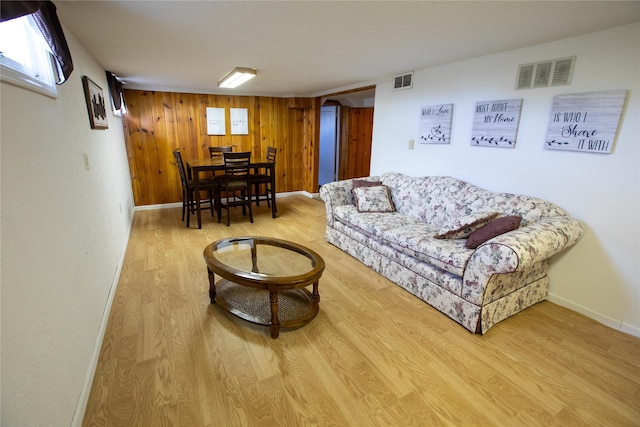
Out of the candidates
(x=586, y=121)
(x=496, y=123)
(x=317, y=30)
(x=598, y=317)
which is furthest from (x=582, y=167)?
(x=317, y=30)

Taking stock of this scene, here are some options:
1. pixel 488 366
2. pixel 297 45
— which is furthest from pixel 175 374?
pixel 297 45

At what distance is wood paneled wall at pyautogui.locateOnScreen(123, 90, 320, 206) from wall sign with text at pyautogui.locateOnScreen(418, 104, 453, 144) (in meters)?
2.72

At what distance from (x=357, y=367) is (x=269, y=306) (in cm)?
83

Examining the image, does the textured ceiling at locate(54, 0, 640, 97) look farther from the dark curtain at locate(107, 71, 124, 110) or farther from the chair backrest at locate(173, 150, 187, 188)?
the chair backrest at locate(173, 150, 187, 188)

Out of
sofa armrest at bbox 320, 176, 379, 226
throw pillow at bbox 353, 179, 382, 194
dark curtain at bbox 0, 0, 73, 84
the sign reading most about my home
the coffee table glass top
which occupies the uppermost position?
dark curtain at bbox 0, 0, 73, 84

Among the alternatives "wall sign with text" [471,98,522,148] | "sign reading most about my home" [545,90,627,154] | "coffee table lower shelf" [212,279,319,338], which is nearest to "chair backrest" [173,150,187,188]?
"coffee table lower shelf" [212,279,319,338]

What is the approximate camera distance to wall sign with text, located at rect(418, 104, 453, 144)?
10.6 feet

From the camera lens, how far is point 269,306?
7.64 ft

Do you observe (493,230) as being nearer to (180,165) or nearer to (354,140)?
(180,165)

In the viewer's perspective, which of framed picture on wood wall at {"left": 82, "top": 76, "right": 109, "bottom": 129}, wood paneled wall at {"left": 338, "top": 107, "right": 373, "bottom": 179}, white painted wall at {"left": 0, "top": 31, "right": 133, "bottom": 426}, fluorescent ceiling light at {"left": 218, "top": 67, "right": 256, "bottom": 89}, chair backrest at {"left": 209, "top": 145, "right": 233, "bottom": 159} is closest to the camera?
white painted wall at {"left": 0, "top": 31, "right": 133, "bottom": 426}

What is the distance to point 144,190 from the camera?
5082 mm

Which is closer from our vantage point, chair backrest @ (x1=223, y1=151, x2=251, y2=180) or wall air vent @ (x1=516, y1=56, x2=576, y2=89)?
wall air vent @ (x1=516, y1=56, x2=576, y2=89)

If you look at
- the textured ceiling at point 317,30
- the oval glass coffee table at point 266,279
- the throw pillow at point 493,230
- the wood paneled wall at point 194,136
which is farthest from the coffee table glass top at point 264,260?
the wood paneled wall at point 194,136

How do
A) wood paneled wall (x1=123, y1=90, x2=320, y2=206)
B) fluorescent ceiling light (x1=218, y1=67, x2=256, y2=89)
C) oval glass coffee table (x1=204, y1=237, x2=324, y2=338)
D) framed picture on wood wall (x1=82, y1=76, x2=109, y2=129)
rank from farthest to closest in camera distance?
wood paneled wall (x1=123, y1=90, x2=320, y2=206)
fluorescent ceiling light (x1=218, y1=67, x2=256, y2=89)
framed picture on wood wall (x1=82, y1=76, x2=109, y2=129)
oval glass coffee table (x1=204, y1=237, x2=324, y2=338)
